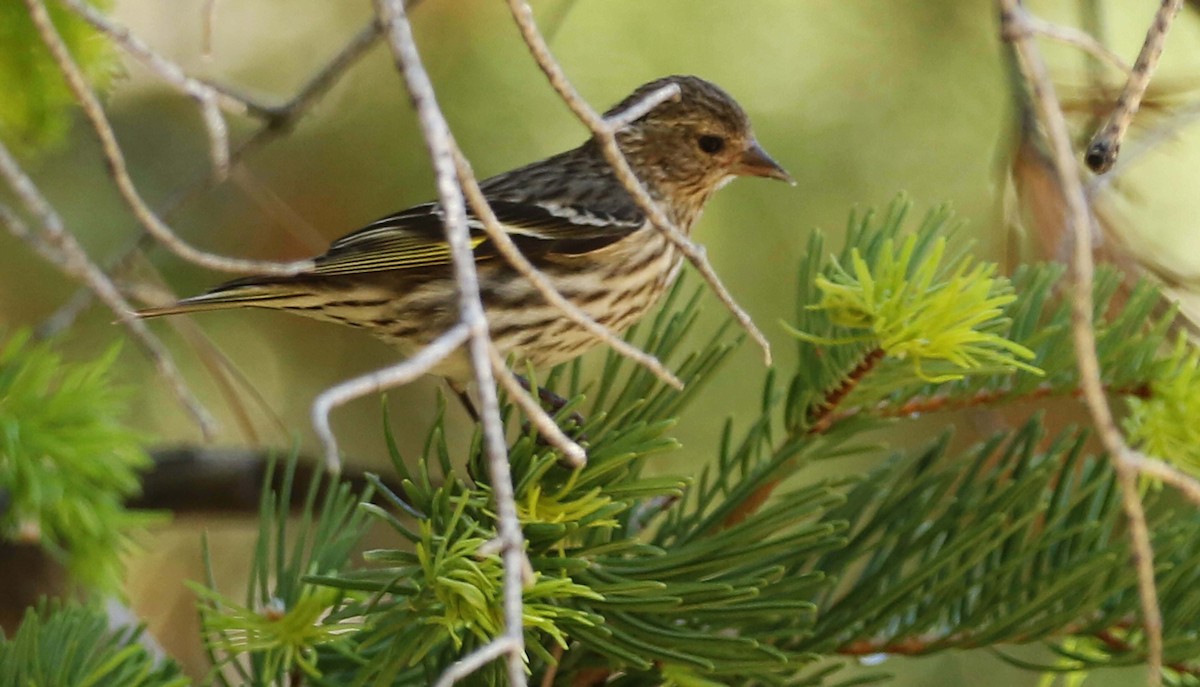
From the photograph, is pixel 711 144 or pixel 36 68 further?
pixel 711 144

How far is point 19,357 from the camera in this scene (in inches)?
51.1

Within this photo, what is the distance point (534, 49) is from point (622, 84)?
1.50 metres

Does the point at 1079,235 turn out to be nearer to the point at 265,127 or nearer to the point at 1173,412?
the point at 1173,412

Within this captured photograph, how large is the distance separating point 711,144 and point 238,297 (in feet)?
2.64

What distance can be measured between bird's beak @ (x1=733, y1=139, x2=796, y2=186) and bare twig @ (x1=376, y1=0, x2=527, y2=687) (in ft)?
3.84

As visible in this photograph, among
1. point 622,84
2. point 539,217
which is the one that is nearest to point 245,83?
point 622,84

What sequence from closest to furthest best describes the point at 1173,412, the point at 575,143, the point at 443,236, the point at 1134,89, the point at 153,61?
the point at 1134,89, the point at 153,61, the point at 1173,412, the point at 443,236, the point at 575,143

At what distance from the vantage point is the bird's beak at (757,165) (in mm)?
1944

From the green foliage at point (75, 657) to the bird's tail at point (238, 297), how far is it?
0.49 metres

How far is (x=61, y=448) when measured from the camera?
1276 mm

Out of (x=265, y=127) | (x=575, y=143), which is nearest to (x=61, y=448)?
(x=265, y=127)

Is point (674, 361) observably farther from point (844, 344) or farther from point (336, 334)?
point (844, 344)

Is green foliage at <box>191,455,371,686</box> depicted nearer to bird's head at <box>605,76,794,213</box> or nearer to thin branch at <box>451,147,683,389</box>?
thin branch at <box>451,147,683,389</box>

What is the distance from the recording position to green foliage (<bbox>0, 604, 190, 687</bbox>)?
3.22 feet
